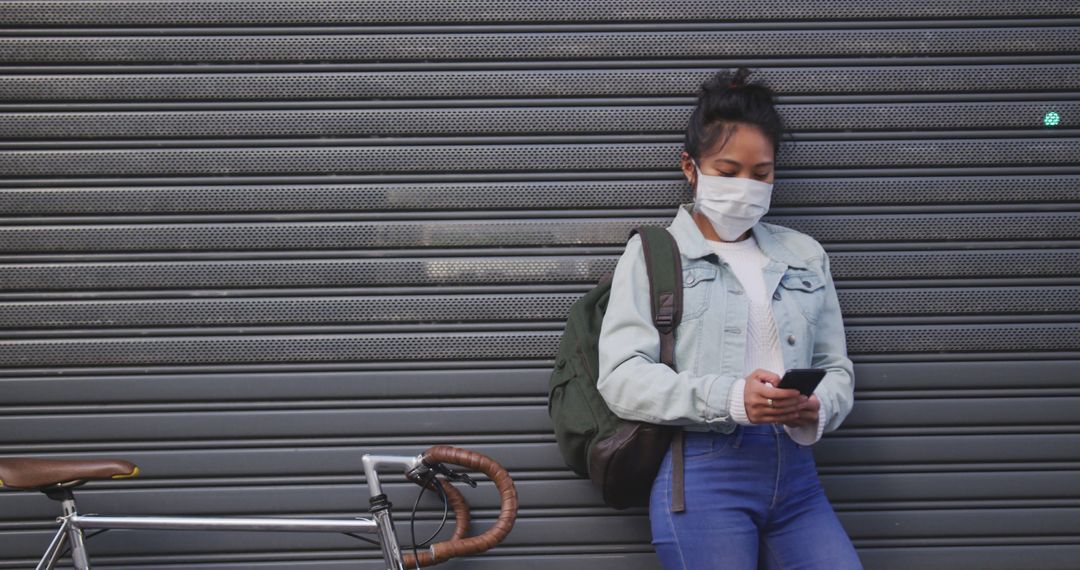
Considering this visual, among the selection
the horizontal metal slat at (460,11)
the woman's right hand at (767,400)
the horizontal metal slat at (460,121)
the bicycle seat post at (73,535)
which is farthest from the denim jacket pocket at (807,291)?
the bicycle seat post at (73,535)

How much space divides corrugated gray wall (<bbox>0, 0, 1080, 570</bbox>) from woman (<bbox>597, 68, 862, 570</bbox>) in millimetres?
603

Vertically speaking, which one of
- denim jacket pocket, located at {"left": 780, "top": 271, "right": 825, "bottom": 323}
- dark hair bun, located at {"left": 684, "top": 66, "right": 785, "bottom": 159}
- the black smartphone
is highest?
dark hair bun, located at {"left": 684, "top": 66, "right": 785, "bottom": 159}

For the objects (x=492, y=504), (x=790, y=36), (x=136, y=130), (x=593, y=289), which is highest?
(x=136, y=130)

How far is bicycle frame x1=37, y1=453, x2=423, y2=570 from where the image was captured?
2893 mm

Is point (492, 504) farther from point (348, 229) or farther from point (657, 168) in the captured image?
point (657, 168)

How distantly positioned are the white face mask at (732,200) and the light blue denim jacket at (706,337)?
0.31ft

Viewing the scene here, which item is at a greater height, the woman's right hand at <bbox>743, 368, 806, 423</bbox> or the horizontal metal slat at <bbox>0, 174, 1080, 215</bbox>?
the horizontal metal slat at <bbox>0, 174, 1080, 215</bbox>

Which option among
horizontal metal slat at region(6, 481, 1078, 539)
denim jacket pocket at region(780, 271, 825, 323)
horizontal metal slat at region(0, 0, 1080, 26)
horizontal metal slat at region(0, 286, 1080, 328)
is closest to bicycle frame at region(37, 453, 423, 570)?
horizontal metal slat at region(6, 481, 1078, 539)

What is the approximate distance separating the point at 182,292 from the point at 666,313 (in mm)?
2005

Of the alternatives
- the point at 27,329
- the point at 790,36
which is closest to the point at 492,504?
the point at 27,329

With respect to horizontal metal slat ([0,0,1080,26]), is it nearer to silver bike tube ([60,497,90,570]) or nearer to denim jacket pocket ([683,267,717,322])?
denim jacket pocket ([683,267,717,322])

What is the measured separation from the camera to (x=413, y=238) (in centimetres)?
349

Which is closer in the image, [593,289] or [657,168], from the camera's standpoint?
[593,289]

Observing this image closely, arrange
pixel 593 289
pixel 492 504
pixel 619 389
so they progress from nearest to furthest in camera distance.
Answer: pixel 619 389, pixel 593 289, pixel 492 504
